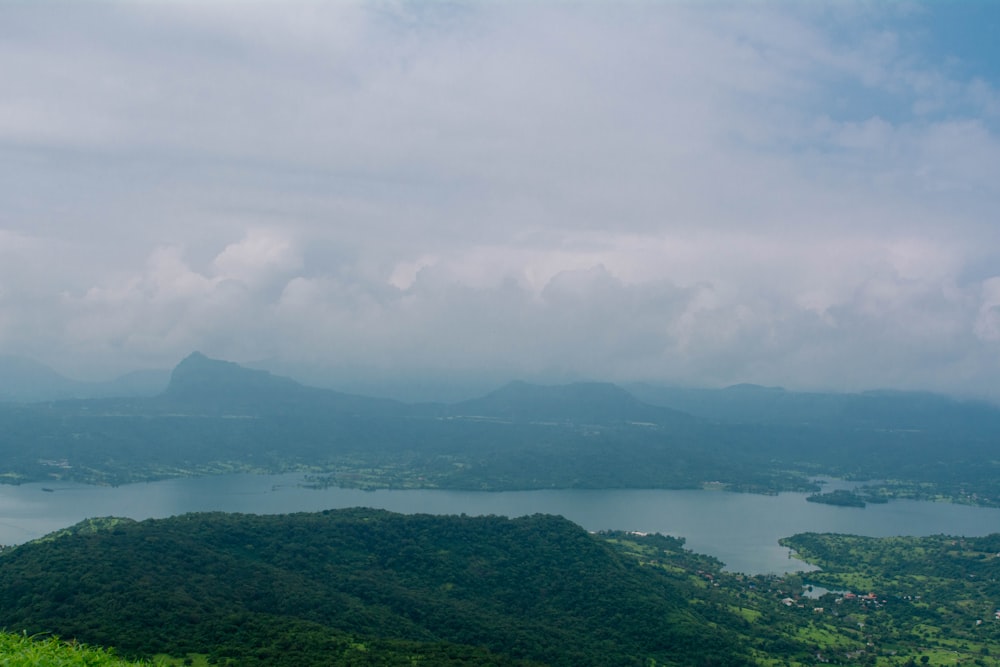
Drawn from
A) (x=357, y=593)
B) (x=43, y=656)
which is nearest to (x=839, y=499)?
(x=357, y=593)

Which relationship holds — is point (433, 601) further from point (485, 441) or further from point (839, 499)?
point (485, 441)

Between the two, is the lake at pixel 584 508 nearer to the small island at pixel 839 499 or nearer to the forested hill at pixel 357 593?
the small island at pixel 839 499

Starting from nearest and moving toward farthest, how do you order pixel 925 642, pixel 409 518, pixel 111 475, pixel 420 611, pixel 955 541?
pixel 420 611 → pixel 925 642 → pixel 409 518 → pixel 955 541 → pixel 111 475

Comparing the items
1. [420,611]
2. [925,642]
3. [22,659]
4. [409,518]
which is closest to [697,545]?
[925,642]

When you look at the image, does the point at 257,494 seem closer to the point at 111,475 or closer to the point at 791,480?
the point at 111,475

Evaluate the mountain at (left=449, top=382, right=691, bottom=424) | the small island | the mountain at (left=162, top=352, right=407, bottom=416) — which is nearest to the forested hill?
the small island

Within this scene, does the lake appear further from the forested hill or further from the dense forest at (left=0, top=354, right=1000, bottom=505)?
the forested hill
